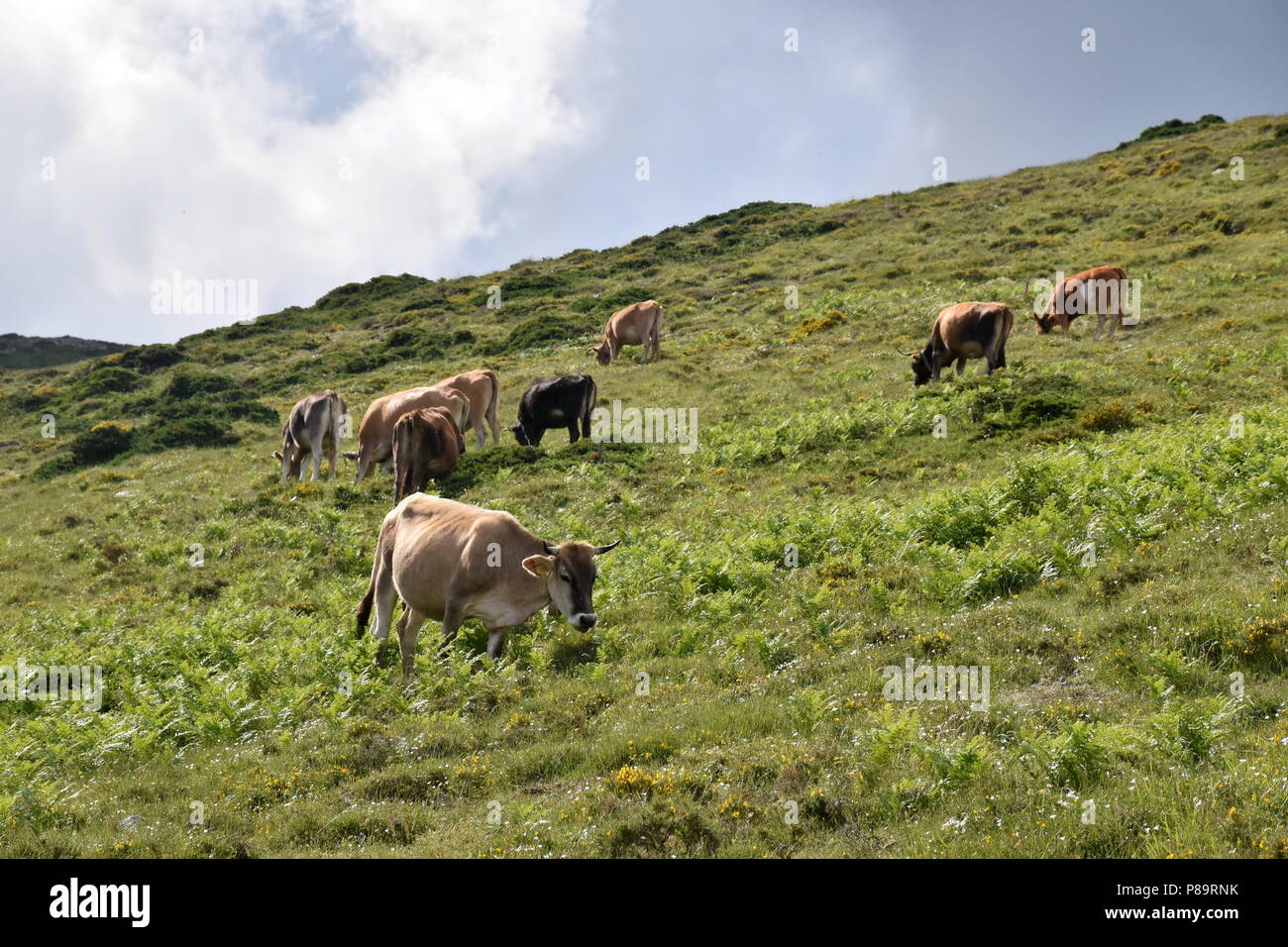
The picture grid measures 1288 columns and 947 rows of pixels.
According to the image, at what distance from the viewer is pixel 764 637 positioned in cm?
1045

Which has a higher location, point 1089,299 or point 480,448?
point 1089,299

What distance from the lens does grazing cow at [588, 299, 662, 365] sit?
1443 inches

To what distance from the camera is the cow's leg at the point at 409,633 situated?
460 inches

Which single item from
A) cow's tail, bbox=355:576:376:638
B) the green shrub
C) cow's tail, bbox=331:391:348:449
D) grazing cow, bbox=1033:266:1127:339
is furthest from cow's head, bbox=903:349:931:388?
the green shrub

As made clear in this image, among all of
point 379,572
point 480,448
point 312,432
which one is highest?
point 312,432

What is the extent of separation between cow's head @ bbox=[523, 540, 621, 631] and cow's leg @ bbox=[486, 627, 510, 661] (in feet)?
2.59

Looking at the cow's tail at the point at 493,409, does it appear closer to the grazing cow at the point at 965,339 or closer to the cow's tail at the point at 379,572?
the grazing cow at the point at 965,339

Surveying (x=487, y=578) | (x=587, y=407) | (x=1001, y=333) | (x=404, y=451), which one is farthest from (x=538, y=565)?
(x=1001, y=333)

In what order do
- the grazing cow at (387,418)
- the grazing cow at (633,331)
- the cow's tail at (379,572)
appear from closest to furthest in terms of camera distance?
the cow's tail at (379,572)
the grazing cow at (387,418)
the grazing cow at (633,331)

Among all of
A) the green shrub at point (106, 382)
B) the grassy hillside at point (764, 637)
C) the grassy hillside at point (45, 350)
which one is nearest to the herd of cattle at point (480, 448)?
the grassy hillside at point (764, 637)

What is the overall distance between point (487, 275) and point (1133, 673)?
68.3 meters

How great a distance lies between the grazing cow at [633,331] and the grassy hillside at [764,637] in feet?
21.7

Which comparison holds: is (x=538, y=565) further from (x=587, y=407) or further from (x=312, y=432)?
(x=312, y=432)

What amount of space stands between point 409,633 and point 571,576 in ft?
7.88
